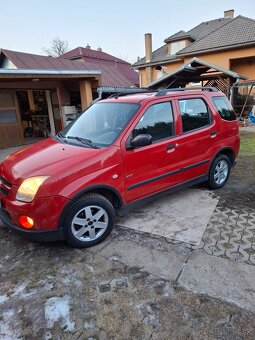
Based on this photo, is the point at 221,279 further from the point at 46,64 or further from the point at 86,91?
the point at 46,64

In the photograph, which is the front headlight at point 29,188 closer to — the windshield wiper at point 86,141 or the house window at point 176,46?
the windshield wiper at point 86,141

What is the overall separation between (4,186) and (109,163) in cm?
131

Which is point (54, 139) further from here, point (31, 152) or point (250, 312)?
point (250, 312)

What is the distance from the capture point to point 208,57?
19.4 meters

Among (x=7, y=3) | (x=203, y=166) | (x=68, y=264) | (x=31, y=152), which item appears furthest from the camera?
(x=7, y=3)

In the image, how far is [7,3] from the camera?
10.0 m

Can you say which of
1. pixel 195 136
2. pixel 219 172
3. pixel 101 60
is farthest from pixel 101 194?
pixel 101 60

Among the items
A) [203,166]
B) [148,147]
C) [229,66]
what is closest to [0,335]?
[148,147]

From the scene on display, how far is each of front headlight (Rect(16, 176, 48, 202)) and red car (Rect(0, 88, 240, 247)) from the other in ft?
0.04

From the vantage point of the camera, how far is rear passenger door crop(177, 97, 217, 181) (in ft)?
12.8

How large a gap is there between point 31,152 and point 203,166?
281 centimetres

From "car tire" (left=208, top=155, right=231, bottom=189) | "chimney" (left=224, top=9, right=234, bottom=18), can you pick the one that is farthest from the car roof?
"chimney" (left=224, top=9, right=234, bottom=18)

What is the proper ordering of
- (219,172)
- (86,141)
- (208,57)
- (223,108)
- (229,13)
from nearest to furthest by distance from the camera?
(86,141)
(223,108)
(219,172)
(208,57)
(229,13)

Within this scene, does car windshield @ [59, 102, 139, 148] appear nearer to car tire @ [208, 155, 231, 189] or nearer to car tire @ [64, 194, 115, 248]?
car tire @ [64, 194, 115, 248]
